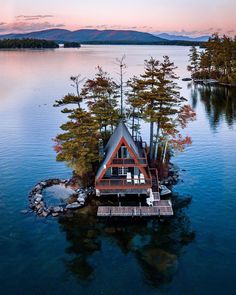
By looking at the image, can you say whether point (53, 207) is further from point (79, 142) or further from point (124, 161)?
point (124, 161)

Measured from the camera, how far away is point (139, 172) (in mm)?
45188

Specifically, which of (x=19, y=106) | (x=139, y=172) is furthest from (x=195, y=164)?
(x=19, y=106)

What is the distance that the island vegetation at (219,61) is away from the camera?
13538cm

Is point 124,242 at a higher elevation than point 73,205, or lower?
lower

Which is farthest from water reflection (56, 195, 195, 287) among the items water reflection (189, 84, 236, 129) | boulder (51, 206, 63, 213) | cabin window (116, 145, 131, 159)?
water reflection (189, 84, 236, 129)

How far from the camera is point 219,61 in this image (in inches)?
5482

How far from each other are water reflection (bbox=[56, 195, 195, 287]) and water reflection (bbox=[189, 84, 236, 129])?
48522 millimetres

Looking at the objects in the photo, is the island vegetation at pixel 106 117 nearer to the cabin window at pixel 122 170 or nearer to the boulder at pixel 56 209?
the cabin window at pixel 122 170

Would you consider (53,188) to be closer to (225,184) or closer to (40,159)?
(40,159)

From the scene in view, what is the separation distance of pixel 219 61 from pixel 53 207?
118 meters

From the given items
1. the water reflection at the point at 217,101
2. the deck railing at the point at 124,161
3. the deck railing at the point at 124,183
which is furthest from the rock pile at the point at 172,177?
the water reflection at the point at 217,101

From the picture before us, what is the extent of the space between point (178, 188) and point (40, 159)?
→ 25.7m

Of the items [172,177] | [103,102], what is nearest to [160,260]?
[172,177]

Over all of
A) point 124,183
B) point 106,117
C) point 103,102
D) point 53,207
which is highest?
point 103,102
